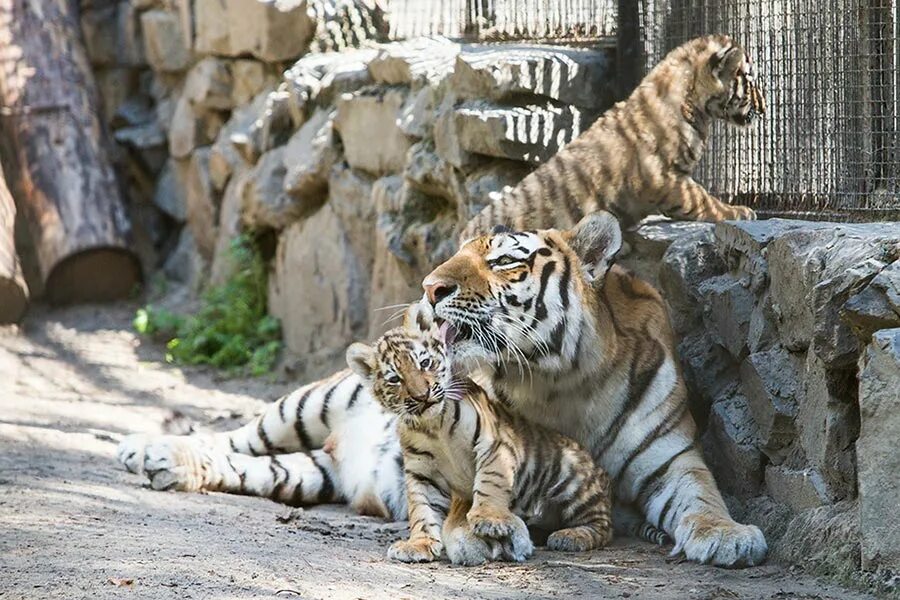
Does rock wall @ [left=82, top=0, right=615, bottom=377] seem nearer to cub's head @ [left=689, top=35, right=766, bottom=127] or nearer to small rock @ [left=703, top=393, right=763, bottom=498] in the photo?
cub's head @ [left=689, top=35, right=766, bottom=127]

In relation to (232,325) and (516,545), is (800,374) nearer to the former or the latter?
(516,545)

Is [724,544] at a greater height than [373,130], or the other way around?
[373,130]

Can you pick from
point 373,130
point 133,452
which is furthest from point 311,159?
point 133,452

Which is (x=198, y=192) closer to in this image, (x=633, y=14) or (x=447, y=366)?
(x=633, y=14)

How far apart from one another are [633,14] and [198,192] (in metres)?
4.90

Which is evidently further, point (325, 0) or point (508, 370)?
point (325, 0)

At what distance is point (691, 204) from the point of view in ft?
19.6

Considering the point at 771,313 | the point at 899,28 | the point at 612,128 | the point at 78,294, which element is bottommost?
the point at 78,294

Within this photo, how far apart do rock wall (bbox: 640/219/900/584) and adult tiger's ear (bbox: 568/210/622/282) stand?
49cm

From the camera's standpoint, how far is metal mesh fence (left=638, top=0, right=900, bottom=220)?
5.04 metres

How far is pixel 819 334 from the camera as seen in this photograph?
152 inches

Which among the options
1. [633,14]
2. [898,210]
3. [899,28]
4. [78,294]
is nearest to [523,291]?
[898,210]

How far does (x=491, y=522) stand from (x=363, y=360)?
0.78 metres

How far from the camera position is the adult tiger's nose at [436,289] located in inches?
171
